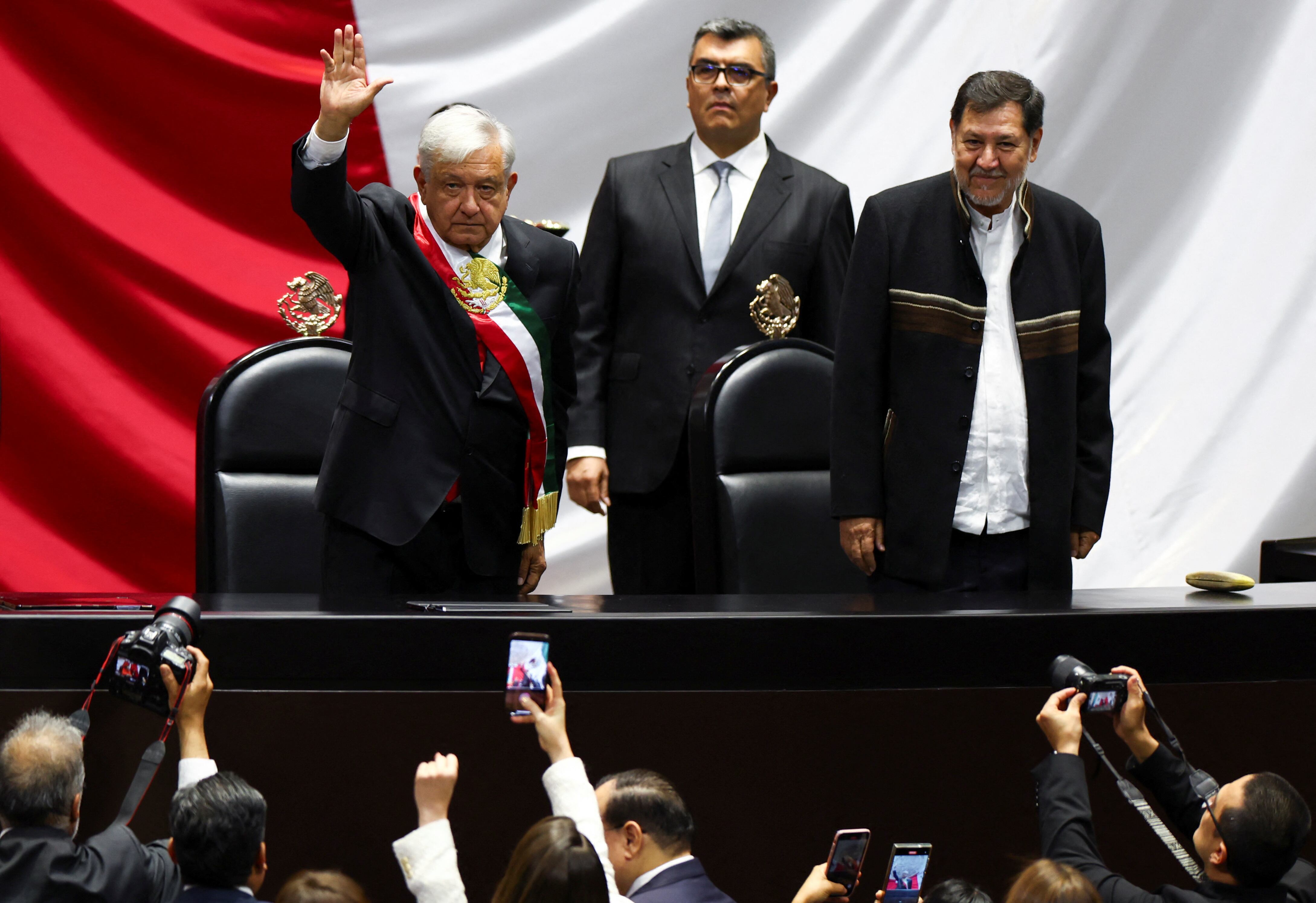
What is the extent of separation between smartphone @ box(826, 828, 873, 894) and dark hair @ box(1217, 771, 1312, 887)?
1.28 ft

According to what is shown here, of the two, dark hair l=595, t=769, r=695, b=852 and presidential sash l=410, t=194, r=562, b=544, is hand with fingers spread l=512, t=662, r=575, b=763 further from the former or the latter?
presidential sash l=410, t=194, r=562, b=544

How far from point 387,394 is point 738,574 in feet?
2.35

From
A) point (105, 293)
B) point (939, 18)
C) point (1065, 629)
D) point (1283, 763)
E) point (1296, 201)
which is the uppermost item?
point (939, 18)

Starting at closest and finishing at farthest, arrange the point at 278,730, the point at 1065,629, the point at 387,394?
the point at 278,730, the point at 1065,629, the point at 387,394

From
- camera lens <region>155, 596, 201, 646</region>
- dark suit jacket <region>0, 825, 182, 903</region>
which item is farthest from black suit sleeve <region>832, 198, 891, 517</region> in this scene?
dark suit jacket <region>0, 825, 182, 903</region>

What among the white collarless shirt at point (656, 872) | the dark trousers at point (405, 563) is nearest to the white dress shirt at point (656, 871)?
the white collarless shirt at point (656, 872)

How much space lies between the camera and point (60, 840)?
147cm

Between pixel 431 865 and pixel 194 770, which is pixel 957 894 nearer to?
pixel 431 865

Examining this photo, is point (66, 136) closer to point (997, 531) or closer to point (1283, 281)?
point (997, 531)

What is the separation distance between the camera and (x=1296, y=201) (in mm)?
4066

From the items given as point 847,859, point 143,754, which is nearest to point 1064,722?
point 847,859

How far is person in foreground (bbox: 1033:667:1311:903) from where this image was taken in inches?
62.3

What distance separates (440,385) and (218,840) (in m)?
1.05

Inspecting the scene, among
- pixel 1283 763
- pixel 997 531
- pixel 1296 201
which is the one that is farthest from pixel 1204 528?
pixel 1283 763
